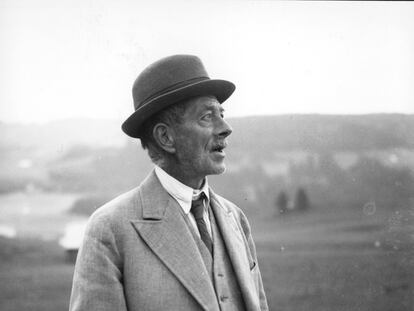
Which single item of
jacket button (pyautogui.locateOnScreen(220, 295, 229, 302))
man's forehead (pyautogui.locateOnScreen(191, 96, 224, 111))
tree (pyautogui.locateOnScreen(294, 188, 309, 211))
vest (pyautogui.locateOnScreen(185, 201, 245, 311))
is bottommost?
jacket button (pyautogui.locateOnScreen(220, 295, 229, 302))

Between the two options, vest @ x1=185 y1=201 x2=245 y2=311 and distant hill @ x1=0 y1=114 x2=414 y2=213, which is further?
distant hill @ x1=0 y1=114 x2=414 y2=213

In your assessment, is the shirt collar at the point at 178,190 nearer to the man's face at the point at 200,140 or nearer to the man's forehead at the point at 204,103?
the man's face at the point at 200,140

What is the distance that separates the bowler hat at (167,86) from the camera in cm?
168

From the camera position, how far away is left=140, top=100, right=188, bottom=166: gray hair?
1.74m

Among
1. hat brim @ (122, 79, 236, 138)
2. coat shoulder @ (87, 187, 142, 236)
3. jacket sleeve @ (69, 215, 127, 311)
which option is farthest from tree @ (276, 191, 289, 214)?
jacket sleeve @ (69, 215, 127, 311)

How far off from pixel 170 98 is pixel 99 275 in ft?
2.14

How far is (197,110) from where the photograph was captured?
5.69ft

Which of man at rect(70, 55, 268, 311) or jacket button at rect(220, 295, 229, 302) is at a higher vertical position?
man at rect(70, 55, 268, 311)

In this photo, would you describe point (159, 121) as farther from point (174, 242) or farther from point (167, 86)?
point (174, 242)

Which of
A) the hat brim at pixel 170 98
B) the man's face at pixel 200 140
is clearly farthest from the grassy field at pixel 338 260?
the hat brim at pixel 170 98

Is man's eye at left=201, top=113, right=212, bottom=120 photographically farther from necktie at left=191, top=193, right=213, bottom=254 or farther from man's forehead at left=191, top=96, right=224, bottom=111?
necktie at left=191, top=193, right=213, bottom=254

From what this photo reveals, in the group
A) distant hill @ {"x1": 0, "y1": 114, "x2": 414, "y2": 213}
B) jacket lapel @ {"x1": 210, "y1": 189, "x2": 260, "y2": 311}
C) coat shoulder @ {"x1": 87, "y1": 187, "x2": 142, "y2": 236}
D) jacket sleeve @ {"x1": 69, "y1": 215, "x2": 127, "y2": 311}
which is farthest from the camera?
distant hill @ {"x1": 0, "y1": 114, "x2": 414, "y2": 213}

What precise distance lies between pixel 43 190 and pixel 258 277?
1.17 metres

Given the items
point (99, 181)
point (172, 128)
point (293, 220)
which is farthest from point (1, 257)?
point (293, 220)
